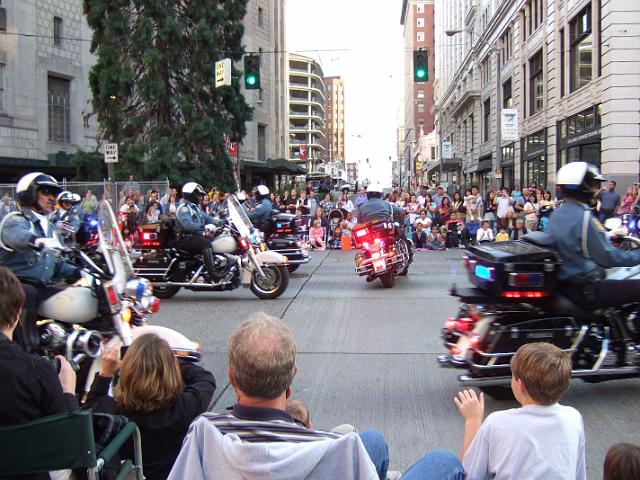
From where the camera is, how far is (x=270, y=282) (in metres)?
11.3

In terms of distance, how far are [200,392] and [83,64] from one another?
123ft

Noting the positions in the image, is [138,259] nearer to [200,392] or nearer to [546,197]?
[200,392]

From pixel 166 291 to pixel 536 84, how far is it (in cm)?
3152

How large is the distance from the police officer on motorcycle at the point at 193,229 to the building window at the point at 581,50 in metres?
21.9

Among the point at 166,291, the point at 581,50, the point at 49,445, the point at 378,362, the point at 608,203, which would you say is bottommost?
the point at 378,362

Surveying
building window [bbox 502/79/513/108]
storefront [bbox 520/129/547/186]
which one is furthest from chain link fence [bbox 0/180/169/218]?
building window [bbox 502/79/513/108]

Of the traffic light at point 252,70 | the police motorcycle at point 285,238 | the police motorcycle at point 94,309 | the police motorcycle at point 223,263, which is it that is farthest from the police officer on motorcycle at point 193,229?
the traffic light at point 252,70

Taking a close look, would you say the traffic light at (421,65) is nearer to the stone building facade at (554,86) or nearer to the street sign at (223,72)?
the street sign at (223,72)

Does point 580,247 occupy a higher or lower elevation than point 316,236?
higher

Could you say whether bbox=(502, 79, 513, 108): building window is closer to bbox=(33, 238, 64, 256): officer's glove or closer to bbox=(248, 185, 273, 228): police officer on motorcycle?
bbox=(248, 185, 273, 228): police officer on motorcycle

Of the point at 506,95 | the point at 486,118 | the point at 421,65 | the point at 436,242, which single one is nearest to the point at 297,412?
the point at 436,242

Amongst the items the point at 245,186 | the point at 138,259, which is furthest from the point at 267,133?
the point at 138,259

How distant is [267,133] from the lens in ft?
191

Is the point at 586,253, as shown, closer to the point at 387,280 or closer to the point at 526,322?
the point at 526,322
